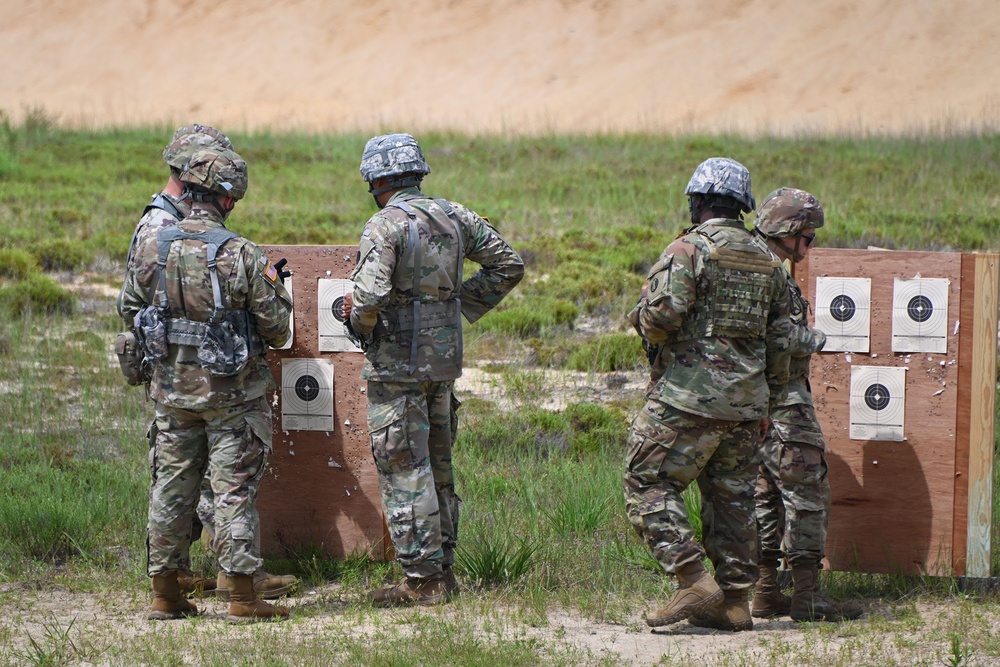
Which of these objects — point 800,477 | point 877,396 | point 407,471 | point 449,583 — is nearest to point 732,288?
point 800,477

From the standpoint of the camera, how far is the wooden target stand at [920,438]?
17.0 feet

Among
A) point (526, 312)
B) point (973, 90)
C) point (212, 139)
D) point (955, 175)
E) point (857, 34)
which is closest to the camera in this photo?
point (212, 139)

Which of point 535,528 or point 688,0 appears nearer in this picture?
point 535,528

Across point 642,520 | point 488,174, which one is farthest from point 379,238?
point 488,174

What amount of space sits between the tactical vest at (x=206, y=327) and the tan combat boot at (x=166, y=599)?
0.98m

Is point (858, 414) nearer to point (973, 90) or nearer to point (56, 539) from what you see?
point (56, 539)

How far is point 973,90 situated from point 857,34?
5.44 metres

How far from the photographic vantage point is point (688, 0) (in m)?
40.0

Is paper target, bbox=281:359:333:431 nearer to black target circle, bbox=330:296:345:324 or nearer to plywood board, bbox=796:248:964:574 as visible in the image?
black target circle, bbox=330:296:345:324

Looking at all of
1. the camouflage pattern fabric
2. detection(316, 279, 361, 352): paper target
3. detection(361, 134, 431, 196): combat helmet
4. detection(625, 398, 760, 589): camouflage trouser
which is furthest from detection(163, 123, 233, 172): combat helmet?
the camouflage pattern fabric

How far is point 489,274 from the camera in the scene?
5.51 meters

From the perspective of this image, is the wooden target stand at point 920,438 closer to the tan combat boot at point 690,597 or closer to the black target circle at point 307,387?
the tan combat boot at point 690,597

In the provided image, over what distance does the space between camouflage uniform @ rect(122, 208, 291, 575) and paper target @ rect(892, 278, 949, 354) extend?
9.18 ft

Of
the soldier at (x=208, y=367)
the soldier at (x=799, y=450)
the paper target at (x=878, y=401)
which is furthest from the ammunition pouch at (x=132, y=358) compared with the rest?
the paper target at (x=878, y=401)
